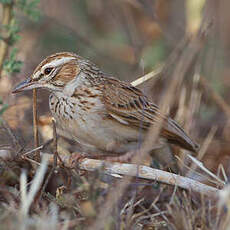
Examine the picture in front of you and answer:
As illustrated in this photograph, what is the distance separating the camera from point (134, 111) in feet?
18.6

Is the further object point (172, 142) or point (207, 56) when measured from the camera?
point (207, 56)

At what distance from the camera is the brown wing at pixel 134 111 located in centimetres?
548

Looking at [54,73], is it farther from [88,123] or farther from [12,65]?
[88,123]

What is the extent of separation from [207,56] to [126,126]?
11.9 feet

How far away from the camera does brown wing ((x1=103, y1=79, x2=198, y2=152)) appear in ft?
18.0

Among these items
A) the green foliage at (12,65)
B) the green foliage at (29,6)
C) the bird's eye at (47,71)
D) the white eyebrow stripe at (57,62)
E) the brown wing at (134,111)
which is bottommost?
the brown wing at (134,111)

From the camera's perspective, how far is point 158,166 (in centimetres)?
588

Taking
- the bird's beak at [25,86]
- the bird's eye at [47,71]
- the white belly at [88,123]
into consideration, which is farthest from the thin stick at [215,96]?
the bird's beak at [25,86]

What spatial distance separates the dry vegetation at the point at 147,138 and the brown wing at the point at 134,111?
0.15 m

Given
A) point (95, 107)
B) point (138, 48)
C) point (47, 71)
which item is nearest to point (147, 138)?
point (95, 107)

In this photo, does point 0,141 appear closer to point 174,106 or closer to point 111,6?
point 174,106

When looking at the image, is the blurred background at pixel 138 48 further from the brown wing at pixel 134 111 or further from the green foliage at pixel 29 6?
the green foliage at pixel 29 6

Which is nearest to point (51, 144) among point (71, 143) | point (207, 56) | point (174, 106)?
point (71, 143)

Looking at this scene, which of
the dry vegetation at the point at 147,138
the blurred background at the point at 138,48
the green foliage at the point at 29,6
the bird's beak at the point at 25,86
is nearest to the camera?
the dry vegetation at the point at 147,138
